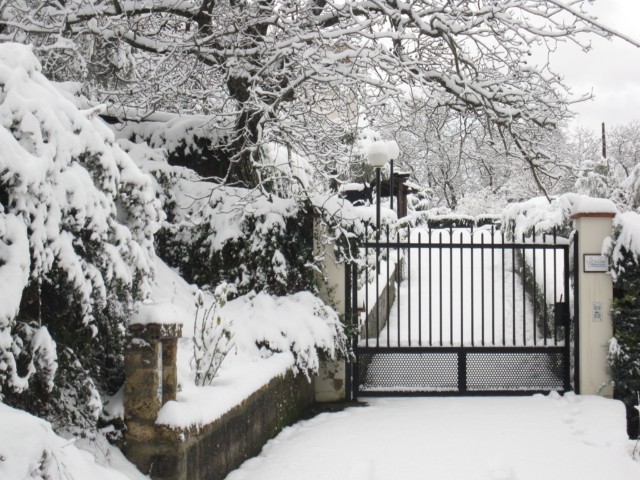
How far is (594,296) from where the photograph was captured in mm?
8438

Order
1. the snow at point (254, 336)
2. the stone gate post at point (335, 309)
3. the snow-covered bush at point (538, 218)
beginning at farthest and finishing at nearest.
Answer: the snow-covered bush at point (538, 218), the stone gate post at point (335, 309), the snow at point (254, 336)

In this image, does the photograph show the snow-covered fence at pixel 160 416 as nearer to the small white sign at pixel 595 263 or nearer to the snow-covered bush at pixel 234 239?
the snow-covered bush at pixel 234 239

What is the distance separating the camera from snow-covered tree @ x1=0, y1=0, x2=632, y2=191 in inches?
271

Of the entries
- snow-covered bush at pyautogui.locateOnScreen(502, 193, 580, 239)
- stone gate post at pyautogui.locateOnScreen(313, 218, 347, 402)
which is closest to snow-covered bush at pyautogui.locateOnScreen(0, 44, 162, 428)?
stone gate post at pyautogui.locateOnScreen(313, 218, 347, 402)

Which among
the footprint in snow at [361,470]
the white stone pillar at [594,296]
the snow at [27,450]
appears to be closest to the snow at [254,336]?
the footprint in snow at [361,470]

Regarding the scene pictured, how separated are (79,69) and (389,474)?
20.0 ft

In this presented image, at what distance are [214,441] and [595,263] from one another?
5594 mm

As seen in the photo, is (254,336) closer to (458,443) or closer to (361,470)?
(361,470)

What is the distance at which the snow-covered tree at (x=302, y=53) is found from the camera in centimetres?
689

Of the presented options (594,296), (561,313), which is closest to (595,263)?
(594,296)

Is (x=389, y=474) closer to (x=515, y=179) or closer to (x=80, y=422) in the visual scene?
(x=80, y=422)

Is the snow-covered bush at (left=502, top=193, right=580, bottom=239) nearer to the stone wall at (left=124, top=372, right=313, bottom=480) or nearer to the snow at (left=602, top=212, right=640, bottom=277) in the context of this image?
the snow at (left=602, top=212, right=640, bottom=277)

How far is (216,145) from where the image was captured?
324 inches

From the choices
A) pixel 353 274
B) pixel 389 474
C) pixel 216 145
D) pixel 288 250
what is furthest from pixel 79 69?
pixel 389 474
